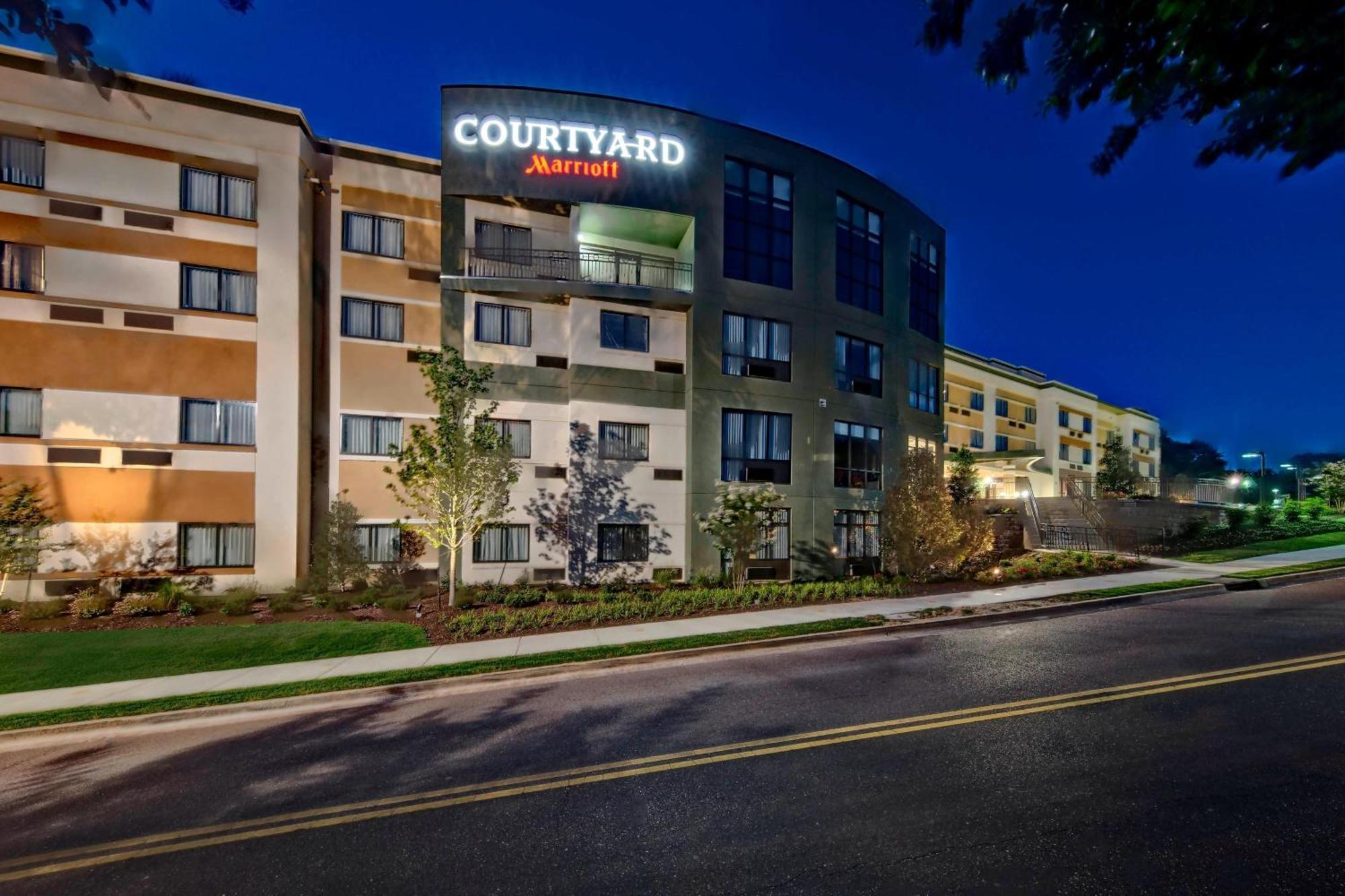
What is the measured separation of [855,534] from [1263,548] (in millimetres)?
14816

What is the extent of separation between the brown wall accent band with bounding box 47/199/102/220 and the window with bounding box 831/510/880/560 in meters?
26.2

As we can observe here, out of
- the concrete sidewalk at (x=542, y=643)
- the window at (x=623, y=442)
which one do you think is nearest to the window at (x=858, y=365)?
the window at (x=623, y=442)

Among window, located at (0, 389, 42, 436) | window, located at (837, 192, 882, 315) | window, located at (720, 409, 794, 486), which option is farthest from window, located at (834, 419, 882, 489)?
window, located at (0, 389, 42, 436)

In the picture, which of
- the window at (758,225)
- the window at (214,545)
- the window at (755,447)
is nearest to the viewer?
the window at (214,545)

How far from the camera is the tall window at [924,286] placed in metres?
24.9

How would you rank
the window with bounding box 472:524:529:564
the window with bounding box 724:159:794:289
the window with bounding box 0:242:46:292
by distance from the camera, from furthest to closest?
the window with bounding box 724:159:794:289
the window with bounding box 472:524:529:564
the window with bounding box 0:242:46:292

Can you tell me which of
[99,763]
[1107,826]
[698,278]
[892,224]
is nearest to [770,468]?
[698,278]

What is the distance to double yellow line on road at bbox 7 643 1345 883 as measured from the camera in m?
4.59

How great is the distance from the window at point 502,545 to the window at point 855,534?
11.5 m

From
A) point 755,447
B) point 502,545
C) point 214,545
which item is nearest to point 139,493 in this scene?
point 214,545

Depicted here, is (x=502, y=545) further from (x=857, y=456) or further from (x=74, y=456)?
(x=857, y=456)

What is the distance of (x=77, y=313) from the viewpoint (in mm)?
16109

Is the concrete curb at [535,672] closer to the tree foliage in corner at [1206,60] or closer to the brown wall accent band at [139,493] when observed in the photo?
the tree foliage in corner at [1206,60]

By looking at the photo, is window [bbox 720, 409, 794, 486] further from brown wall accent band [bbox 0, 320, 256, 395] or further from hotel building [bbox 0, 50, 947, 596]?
brown wall accent band [bbox 0, 320, 256, 395]
